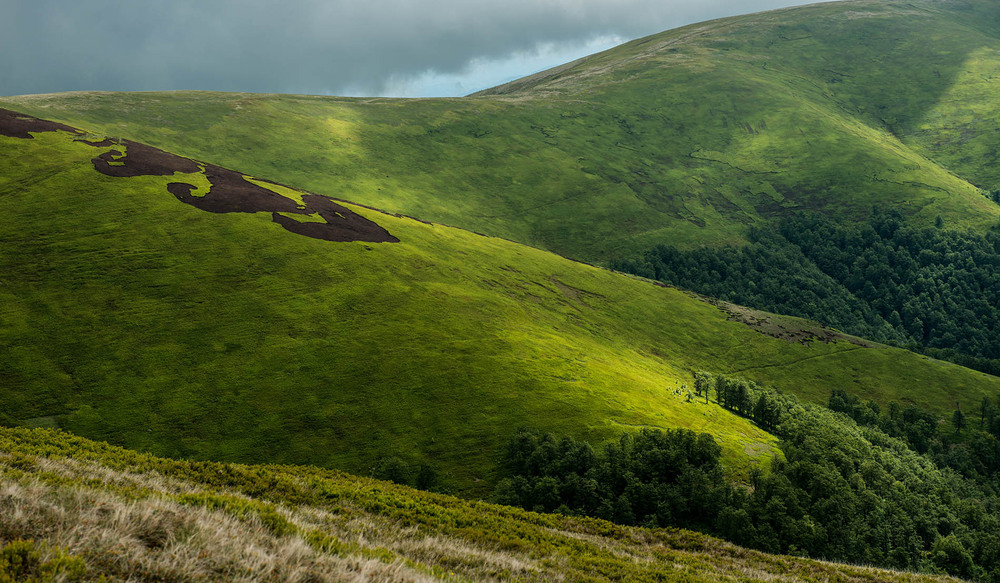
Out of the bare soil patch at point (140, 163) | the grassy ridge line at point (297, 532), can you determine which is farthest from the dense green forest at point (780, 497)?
the bare soil patch at point (140, 163)

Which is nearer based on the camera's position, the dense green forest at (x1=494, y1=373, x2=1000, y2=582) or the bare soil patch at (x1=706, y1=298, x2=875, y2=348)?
the dense green forest at (x1=494, y1=373, x2=1000, y2=582)

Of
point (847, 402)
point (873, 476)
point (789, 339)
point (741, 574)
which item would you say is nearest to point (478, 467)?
point (741, 574)

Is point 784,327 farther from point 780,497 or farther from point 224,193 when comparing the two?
point 224,193

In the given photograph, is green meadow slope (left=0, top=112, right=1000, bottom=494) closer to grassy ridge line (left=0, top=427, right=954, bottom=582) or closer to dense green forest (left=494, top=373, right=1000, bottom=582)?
dense green forest (left=494, top=373, right=1000, bottom=582)

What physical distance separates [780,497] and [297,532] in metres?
61.4

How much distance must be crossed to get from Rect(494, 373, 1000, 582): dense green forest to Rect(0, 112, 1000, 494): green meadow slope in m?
7.14

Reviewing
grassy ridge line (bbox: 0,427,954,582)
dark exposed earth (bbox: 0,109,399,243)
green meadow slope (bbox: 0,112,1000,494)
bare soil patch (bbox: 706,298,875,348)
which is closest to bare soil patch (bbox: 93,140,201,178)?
dark exposed earth (bbox: 0,109,399,243)

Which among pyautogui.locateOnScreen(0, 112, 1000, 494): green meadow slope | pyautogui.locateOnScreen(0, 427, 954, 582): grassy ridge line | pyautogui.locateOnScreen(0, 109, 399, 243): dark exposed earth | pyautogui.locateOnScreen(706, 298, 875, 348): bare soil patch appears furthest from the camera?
pyautogui.locateOnScreen(706, 298, 875, 348): bare soil patch

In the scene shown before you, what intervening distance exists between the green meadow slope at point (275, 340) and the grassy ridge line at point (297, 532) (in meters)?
27.0

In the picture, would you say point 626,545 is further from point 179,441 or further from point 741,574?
point 179,441

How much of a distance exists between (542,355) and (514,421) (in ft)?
68.2

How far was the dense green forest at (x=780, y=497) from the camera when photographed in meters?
58.2

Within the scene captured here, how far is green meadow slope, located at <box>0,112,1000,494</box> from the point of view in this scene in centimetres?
6425

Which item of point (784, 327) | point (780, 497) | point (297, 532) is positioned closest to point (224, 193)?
point (297, 532)
